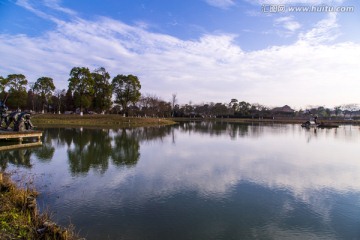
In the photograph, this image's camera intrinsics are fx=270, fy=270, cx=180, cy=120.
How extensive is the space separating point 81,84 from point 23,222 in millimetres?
39037

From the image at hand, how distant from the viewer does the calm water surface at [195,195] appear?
5773 millimetres

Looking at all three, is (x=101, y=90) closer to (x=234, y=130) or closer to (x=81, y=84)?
(x=81, y=84)

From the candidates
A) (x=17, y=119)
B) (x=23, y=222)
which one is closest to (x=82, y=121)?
(x=17, y=119)

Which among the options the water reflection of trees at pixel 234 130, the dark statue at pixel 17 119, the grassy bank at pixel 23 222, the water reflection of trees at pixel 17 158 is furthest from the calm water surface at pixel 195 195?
the water reflection of trees at pixel 234 130

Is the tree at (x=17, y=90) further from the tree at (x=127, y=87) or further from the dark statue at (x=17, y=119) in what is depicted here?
the dark statue at (x=17, y=119)

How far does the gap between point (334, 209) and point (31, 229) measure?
23.3 ft

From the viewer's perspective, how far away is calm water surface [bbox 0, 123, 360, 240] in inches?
227

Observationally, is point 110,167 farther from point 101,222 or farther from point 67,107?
point 67,107

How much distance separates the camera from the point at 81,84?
4116 cm

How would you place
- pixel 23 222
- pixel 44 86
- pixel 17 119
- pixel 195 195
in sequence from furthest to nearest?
1. pixel 44 86
2. pixel 17 119
3. pixel 195 195
4. pixel 23 222

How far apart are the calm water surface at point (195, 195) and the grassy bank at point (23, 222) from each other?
29.0 inches

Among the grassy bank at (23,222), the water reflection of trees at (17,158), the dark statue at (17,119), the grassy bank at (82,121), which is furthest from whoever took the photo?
the grassy bank at (82,121)

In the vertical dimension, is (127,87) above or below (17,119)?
above

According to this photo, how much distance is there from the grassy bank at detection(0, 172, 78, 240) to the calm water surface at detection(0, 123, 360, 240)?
2.42 ft
